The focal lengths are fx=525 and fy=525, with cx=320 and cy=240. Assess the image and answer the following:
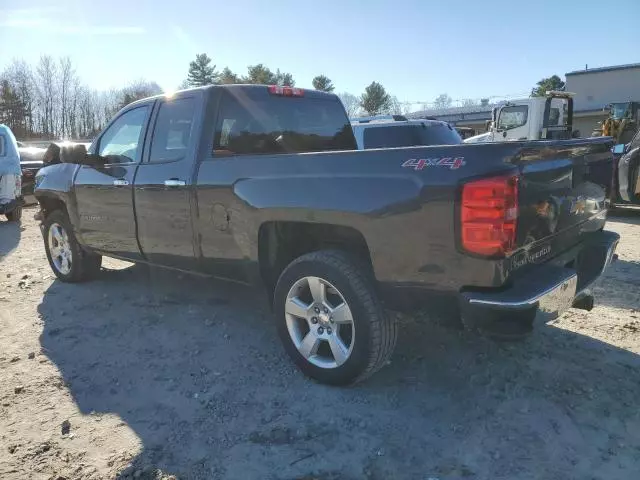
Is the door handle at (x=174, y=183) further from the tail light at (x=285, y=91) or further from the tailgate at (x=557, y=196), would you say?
the tailgate at (x=557, y=196)

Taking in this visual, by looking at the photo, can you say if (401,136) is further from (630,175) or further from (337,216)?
(337,216)

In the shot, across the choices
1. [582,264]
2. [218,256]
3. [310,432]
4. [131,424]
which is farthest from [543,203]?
[131,424]

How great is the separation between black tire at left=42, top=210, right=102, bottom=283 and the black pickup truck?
0.67m

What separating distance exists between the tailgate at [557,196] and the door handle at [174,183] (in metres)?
2.47

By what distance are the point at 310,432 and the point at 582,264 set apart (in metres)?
2.19

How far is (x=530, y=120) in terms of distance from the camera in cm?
1520

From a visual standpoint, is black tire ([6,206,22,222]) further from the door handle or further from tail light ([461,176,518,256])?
tail light ([461,176,518,256])

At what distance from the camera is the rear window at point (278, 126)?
413 centimetres

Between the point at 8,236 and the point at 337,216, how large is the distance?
8.55 meters

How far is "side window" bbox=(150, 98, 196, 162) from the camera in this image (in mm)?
4203

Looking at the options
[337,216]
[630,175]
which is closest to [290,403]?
[337,216]

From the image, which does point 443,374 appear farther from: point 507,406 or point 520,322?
point 520,322

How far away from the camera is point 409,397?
327 cm

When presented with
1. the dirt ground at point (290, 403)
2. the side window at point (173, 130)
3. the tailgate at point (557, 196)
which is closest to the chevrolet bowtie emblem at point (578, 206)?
the tailgate at point (557, 196)
